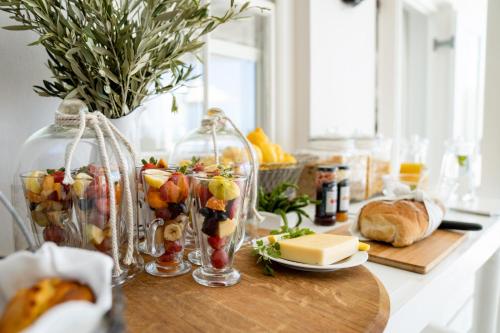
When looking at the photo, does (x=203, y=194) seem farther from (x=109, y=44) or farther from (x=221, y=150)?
(x=221, y=150)

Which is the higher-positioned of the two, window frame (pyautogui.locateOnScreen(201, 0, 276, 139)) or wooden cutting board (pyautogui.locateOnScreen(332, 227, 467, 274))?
window frame (pyautogui.locateOnScreen(201, 0, 276, 139))

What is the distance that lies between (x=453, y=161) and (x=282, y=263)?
1.16 meters

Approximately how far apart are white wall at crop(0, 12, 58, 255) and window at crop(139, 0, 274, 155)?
0.30 m

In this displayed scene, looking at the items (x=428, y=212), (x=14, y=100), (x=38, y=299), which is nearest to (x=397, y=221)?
(x=428, y=212)

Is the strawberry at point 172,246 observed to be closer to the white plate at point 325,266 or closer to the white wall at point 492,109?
the white plate at point 325,266

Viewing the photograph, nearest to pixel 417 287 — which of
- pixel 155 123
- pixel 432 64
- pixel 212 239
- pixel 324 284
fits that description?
pixel 324 284

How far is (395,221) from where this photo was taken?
0.81 meters

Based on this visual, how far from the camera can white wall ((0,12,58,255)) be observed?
72 cm

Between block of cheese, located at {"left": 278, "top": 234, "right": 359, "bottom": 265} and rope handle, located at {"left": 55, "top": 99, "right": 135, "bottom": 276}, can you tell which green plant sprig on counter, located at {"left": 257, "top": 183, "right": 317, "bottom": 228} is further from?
rope handle, located at {"left": 55, "top": 99, "right": 135, "bottom": 276}

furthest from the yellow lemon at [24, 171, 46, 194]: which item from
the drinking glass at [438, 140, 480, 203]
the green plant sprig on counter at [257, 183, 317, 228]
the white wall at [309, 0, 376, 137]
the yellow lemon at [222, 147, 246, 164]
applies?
the drinking glass at [438, 140, 480, 203]

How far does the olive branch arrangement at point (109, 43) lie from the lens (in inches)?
23.3

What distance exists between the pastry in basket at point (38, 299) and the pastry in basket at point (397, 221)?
2.23 feet

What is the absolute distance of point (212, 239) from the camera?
54 cm

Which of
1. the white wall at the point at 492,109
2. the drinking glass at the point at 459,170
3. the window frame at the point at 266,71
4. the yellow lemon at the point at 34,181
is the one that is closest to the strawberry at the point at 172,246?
Answer: the yellow lemon at the point at 34,181
